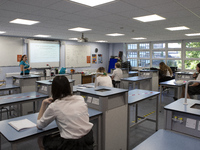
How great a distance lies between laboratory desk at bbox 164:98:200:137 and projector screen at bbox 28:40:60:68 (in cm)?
743

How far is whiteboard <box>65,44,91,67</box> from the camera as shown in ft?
31.6

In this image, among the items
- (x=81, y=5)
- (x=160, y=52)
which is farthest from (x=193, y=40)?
(x=81, y=5)

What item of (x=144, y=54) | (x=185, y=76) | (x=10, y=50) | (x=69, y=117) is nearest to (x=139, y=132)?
(x=69, y=117)

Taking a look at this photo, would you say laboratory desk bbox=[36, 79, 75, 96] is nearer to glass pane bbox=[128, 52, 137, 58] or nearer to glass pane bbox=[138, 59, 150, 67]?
glass pane bbox=[138, 59, 150, 67]

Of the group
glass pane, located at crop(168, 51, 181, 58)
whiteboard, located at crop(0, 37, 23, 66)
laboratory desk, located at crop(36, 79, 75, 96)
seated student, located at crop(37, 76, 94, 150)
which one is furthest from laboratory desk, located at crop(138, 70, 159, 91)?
whiteboard, located at crop(0, 37, 23, 66)

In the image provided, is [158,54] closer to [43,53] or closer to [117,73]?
[117,73]

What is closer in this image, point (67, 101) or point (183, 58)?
point (67, 101)

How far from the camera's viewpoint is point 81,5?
304 centimetres

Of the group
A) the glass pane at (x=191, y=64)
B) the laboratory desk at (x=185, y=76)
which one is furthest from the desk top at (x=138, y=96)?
the glass pane at (x=191, y=64)

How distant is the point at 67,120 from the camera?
1.63 metres

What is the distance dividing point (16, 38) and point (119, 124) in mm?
6855

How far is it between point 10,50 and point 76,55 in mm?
3562

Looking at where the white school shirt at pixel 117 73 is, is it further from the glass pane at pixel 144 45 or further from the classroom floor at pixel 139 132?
the glass pane at pixel 144 45

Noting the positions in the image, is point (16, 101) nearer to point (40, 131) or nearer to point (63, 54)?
point (40, 131)
